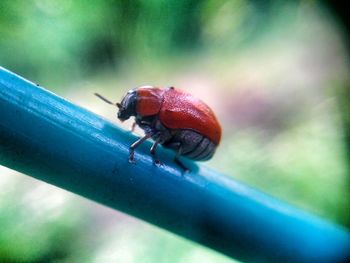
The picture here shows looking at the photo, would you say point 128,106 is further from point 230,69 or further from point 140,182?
point 230,69

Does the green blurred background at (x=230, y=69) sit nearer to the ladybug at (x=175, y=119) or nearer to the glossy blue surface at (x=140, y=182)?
the ladybug at (x=175, y=119)

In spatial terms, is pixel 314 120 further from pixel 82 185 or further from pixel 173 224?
pixel 82 185

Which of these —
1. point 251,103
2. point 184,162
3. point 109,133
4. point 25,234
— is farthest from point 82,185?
point 251,103

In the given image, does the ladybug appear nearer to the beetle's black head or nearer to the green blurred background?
the beetle's black head

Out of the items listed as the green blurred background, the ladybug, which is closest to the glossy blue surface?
the ladybug

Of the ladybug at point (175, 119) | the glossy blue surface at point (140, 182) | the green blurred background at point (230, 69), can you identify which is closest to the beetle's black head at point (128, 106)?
the ladybug at point (175, 119)
